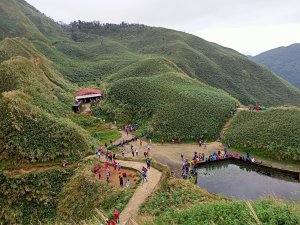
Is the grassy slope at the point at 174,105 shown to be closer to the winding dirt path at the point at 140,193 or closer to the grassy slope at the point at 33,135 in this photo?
the grassy slope at the point at 33,135

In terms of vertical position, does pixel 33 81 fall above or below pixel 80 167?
above

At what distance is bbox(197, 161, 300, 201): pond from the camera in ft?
94.1

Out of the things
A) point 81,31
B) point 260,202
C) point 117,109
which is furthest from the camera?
point 81,31

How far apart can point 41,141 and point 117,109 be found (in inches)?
849

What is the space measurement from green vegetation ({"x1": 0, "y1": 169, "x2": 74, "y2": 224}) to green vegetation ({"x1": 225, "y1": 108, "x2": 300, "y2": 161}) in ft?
73.0

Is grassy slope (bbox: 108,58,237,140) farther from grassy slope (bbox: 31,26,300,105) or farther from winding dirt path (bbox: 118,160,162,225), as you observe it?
grassy slope (bbox: 31,26,300,105)

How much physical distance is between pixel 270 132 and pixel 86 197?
81.7 feet

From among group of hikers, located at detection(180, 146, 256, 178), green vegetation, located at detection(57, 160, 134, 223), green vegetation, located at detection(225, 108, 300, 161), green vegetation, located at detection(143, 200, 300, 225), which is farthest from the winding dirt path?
green vegetation, located at detection(225, 108, 300, 161)

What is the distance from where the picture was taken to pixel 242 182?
3112cm

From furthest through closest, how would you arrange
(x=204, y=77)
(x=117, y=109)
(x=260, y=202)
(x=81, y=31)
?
(x=81, y=31)
(x=204, y=77)
(x=117, y=109)
(x=260, y=202)

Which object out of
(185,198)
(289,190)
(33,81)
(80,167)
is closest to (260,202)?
(185,198)

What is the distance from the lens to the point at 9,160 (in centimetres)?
2961

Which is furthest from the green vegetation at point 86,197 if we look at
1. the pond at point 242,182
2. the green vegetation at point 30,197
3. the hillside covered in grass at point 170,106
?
the hillside covered in grass at point 170,106

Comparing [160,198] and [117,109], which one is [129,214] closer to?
[160,198]
